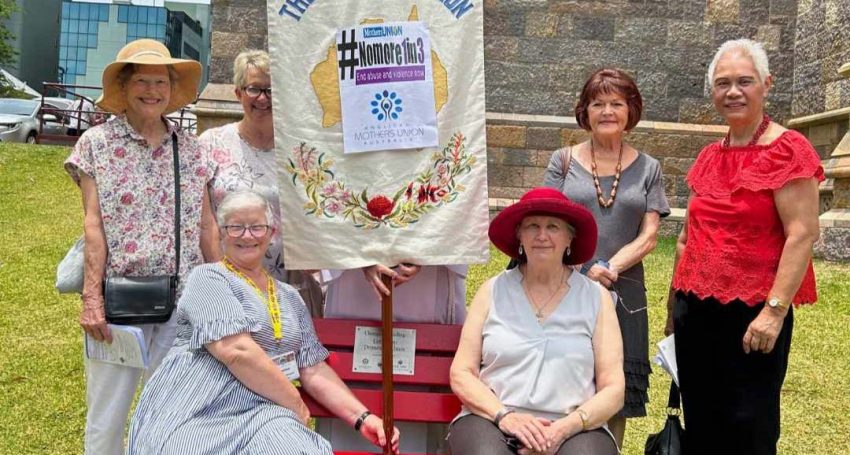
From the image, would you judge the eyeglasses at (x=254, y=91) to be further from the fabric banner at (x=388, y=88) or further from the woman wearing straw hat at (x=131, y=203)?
the fabric banner at (x=388, y=88)

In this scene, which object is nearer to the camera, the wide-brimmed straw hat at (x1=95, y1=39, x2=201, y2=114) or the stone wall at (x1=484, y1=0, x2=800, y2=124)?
the wide-brimmed straw hat at (x1=95, y1=39, x2=201, y2=114)

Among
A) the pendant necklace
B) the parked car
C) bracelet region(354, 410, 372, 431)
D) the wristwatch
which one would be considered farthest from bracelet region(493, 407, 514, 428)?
the parked car

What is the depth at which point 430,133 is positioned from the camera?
3281mm

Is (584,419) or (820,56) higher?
(820,56)

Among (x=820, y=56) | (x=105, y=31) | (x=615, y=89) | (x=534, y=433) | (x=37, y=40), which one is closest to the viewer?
(x=534, y=433)

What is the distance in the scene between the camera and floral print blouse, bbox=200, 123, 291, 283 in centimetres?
359

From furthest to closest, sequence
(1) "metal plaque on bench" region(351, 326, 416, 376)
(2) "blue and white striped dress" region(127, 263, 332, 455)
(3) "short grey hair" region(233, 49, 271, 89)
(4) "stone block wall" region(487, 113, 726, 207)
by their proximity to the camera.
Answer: (4) "stone block wall" region(487, 113, 726, 207), (3) "short grey hair" region(233, 49, 271, 89), (1) "metal plaque on bench" region(351, 326, 416, 376), (2) "blue and white striped dress" region(127, 263, 332, 455)

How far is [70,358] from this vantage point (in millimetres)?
5875

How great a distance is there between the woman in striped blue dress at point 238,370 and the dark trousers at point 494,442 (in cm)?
30

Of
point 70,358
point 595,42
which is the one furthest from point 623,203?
point 595,42

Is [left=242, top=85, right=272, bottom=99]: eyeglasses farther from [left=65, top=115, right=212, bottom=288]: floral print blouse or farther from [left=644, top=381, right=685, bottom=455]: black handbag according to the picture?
[left=644, top=381, right=685, bottom=455]: black handbag

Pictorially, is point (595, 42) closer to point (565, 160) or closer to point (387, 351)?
point (565, 160)

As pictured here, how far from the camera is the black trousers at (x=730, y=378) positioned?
3.15 metres

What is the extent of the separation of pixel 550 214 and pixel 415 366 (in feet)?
2.74
